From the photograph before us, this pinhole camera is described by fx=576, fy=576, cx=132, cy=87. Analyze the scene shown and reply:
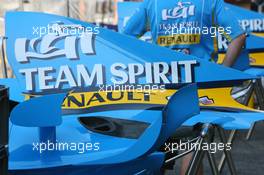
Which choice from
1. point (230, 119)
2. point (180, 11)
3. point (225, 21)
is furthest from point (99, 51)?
point (225, 21)

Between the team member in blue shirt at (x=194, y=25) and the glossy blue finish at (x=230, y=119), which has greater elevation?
the team member in blue shirt at (x=194, y=25)

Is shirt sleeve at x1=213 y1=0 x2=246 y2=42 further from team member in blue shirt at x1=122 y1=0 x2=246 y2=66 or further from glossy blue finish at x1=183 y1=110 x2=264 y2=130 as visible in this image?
glossy blue finish at x1=183 y1=110 x2=264 y2=130

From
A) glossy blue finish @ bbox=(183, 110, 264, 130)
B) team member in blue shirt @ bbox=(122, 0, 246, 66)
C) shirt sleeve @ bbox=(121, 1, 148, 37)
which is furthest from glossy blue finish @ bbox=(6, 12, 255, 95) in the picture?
shirt sleeve @ bbox=(121, 1, 148, 37)

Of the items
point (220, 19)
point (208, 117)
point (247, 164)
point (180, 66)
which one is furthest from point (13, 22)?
point (247, 164)

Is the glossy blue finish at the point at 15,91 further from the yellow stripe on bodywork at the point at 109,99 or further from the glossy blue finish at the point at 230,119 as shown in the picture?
the glossy blue finish at the point at 230,119

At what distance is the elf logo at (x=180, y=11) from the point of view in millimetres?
3676

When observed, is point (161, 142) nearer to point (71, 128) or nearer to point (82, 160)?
point (82, 160)

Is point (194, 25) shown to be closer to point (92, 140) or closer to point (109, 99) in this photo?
point (109, 99)

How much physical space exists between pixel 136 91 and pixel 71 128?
1.42 feet

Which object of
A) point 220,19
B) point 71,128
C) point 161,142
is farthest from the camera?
point 220,19

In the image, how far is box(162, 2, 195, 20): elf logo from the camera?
3676mm

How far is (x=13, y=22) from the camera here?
2.93m

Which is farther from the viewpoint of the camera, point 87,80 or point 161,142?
point 87,80

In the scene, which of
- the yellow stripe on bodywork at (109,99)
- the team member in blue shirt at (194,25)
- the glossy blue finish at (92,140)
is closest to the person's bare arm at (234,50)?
the team member in blue shirt at (194,25)
